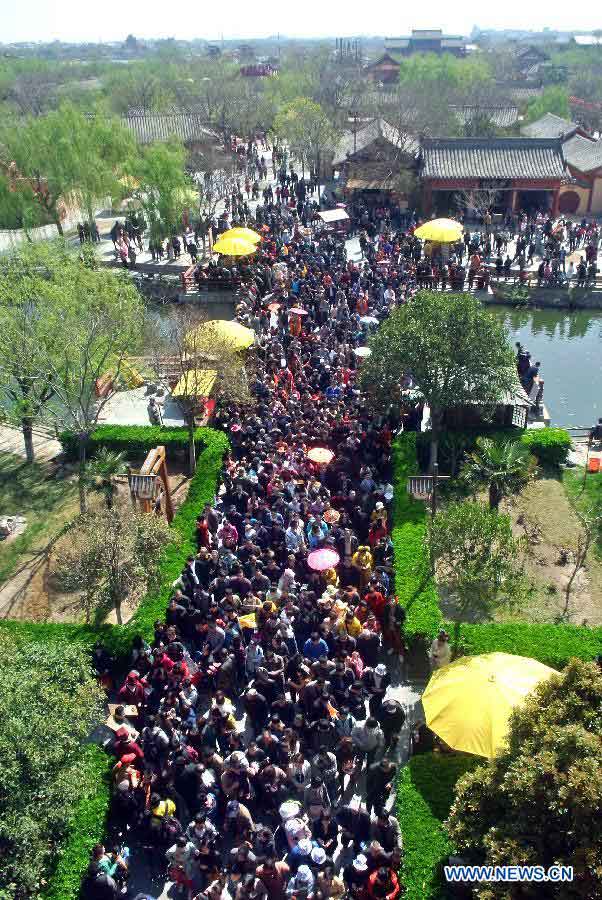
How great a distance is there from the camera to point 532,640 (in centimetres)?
1256

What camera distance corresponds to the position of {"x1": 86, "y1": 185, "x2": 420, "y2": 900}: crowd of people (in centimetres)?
930

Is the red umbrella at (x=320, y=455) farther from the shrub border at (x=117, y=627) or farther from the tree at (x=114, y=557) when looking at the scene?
the tree at (x=114, y=557)

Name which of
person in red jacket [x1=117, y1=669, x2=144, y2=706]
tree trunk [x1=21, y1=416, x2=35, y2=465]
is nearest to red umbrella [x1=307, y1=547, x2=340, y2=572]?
person in red jacket [x1=117, y1=669, x2=144, y2=706]

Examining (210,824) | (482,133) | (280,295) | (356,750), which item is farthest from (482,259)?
(210,824)

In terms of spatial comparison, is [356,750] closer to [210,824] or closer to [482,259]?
[210,824]

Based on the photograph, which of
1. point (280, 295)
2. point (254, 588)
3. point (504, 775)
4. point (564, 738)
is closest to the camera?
point (564, 738)

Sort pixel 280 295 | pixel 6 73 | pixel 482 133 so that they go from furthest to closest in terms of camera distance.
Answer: pixel 6 73, pixel 482 133, pixel 280 295

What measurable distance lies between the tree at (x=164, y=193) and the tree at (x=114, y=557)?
76.9ft

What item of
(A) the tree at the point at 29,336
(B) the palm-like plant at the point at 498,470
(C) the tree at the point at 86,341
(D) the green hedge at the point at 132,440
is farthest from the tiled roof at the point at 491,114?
(B) the palm-like plant at the point at 498,470

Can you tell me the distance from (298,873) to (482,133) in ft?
154

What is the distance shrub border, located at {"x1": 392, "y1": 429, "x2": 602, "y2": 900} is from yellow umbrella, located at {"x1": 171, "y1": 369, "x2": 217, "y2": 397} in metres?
5.03

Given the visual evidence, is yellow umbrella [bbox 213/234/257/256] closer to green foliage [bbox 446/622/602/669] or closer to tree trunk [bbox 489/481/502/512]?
Result: tree trunk [bbox 489/481/502/512]

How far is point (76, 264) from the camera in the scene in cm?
2002

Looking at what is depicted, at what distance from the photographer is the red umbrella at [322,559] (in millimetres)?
13336
